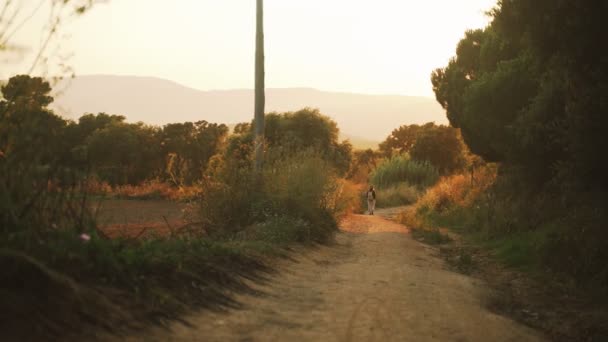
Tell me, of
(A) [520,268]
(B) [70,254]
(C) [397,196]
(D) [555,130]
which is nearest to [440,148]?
(C) [397,196]

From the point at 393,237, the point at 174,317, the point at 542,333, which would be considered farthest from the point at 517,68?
the point at 174,317

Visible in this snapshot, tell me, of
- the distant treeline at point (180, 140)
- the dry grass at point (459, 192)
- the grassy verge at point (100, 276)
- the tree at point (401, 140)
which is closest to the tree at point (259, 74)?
the grassy verge at point (100, 276)

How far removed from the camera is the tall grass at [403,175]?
47.6 m

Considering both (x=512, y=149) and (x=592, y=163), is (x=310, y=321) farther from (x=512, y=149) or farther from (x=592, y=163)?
(x=512, y=149)

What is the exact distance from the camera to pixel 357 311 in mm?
7324

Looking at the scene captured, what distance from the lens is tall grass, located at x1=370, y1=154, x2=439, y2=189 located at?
47625mm

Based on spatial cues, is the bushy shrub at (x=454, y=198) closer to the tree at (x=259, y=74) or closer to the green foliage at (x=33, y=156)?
the tree at (x=259, y=74)

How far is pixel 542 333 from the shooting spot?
288 inches

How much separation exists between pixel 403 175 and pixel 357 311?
136ft

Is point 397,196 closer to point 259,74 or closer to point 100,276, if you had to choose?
point 259,74

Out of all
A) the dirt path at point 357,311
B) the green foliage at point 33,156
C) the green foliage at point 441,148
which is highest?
the green foliage at point 441,148

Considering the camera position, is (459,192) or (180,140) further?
(180,140)

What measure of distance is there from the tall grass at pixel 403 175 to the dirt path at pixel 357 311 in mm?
35893

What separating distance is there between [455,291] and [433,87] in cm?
2474
